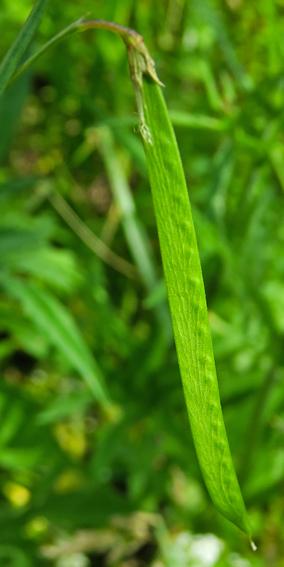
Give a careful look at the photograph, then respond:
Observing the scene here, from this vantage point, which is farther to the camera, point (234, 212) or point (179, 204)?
point (234, 212)

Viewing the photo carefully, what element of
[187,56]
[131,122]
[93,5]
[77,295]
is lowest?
[77,295]

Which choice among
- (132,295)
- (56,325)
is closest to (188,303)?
(56,325)

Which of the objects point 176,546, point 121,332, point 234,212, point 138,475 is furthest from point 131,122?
point 176,546

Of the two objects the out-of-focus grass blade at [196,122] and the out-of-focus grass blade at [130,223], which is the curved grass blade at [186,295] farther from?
the out-of-focus grass blade at [130,223]

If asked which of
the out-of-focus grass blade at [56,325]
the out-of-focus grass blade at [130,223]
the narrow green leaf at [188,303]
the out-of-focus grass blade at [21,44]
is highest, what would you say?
the out-of-focus grass blade at [130,223]

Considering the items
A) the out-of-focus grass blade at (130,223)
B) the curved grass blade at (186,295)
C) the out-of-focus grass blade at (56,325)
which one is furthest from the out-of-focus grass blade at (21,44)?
the out-of-focus grass blade at (130,223)

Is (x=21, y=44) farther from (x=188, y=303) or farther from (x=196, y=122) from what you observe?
(x=196, y=122)

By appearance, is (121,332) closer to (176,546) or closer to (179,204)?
(176,546)

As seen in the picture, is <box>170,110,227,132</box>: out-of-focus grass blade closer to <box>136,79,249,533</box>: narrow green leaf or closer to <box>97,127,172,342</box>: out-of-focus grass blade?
<box>97,127,172,342</box>: out-of-focus grass blade
